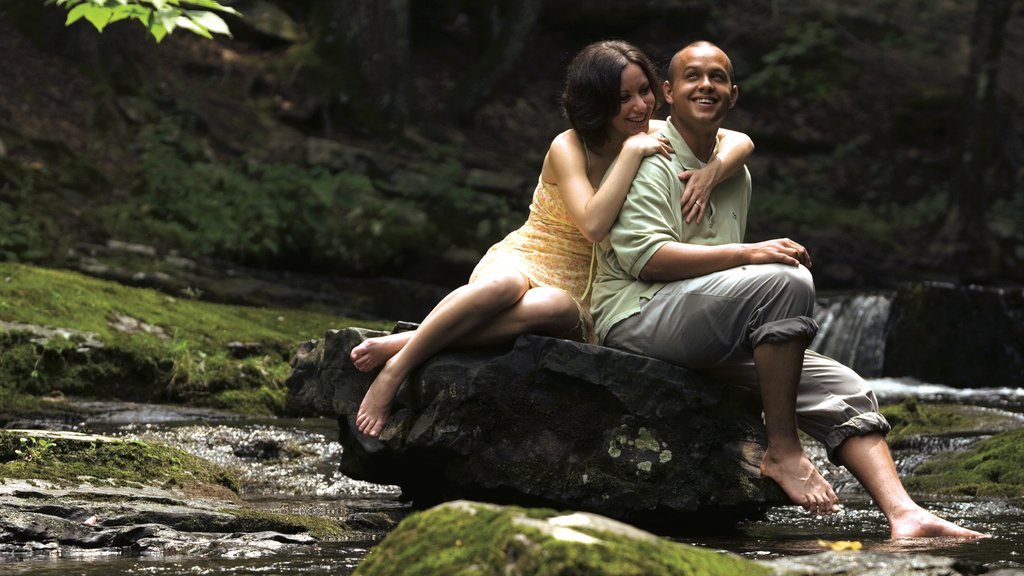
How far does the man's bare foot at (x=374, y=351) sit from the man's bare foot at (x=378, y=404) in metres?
0.08

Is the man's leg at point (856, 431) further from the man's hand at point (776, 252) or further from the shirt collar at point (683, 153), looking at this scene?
the shirt collar at point (683, 153)

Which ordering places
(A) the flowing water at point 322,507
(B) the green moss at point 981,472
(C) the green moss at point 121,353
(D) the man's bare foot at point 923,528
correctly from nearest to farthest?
(A) the flowing water at point 322,507 → (D) the man's bare foot at point 923,528 → (B) the green moss at point 981,472 → (C) the green moss at point 121,353

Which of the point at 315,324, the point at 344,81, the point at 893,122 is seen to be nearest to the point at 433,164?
the point at 344,81

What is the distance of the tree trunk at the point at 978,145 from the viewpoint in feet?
56.4

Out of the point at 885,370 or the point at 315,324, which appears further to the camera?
the point at 885,370

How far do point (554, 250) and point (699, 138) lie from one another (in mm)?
766

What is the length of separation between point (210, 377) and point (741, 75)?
48.1 feet

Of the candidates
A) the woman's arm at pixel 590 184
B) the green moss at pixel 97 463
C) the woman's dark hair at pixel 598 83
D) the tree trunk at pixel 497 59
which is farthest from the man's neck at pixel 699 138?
the tree trunk at pixel 497 59

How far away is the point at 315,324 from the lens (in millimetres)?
10273

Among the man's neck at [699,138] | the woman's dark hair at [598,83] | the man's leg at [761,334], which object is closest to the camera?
the man's leg at [761,334]

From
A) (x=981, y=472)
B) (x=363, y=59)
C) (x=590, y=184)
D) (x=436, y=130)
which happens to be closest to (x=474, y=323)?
(x=590, y=184)

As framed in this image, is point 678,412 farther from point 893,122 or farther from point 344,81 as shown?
point 893,122

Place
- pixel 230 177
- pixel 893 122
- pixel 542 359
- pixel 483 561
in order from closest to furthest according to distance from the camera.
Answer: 1. pixel 483 561
2. pixel 542 359
3. pixel 230 177
4. pixel 893 122

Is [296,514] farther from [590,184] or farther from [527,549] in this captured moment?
[527,549]
